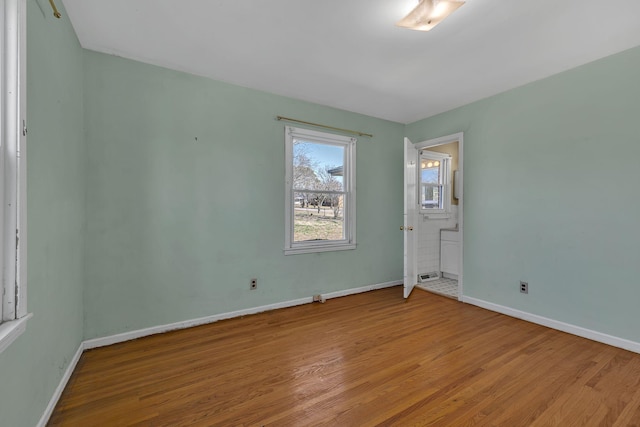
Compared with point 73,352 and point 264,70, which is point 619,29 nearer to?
point 264,70

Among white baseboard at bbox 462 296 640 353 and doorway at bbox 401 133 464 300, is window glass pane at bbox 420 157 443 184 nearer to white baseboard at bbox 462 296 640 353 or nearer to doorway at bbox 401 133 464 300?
doorway at bbox 401 133 464 300

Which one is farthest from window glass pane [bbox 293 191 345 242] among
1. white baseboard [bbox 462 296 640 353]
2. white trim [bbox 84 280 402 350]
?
white baseboard [bbox 462 296 640 353]

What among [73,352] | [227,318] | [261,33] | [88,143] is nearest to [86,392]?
[73,352]

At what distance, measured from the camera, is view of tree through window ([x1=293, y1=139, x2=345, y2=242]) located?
138 inches

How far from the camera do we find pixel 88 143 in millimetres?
2361

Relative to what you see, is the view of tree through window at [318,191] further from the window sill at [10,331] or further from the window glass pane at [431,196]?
the window sill at [10,331]

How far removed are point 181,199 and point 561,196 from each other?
379 centimetres

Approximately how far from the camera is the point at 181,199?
9.02 ft

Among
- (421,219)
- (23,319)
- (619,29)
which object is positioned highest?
(619,29)

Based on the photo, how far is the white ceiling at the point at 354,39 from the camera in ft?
6.24

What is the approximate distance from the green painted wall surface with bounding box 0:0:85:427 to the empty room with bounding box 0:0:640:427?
0.02 metres

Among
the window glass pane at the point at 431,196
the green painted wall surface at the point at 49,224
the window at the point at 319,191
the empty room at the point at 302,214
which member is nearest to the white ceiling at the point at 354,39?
the empty room at the point at 302,214

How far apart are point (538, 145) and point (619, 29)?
1.08 metres

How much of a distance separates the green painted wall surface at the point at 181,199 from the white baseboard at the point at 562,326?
1.97 metres
